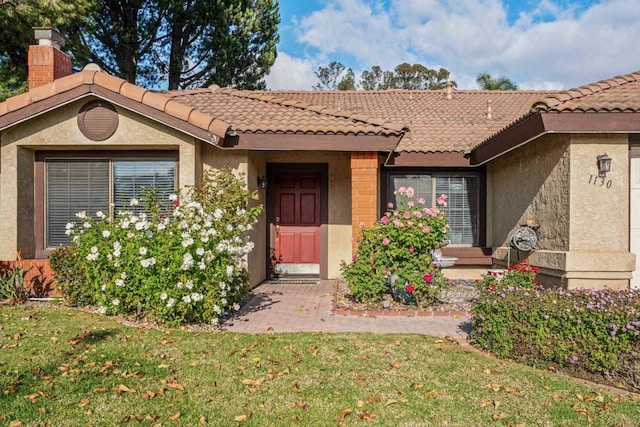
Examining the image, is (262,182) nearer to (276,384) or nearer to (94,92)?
(94,92)

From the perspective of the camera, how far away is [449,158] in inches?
403

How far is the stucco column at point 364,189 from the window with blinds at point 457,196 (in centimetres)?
220

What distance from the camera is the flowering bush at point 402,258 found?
23.4 ft

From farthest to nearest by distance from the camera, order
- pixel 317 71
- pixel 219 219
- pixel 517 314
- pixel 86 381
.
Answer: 1. pixel 317 71
2. pixel 219 219
3. pixel 517 314
4. pixel 86 381

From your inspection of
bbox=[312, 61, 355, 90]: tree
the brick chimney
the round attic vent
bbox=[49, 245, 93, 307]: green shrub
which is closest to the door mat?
bbox=[49, 245, 93, 307]: green shrub

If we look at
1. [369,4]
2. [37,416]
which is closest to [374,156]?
[37,416]

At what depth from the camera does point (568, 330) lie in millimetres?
4711

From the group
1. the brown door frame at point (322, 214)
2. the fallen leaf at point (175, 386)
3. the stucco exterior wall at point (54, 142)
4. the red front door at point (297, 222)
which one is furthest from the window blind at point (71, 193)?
the fallen leaf at point (175, 386)

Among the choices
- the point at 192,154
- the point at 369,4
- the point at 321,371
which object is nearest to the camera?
the point at 321,371

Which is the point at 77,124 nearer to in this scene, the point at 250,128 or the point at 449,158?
the point at 250,128

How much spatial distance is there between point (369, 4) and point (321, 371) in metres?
19.0

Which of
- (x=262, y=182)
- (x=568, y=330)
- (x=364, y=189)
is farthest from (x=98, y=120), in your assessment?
(x=568, y=330)

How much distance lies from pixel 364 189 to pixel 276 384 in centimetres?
499

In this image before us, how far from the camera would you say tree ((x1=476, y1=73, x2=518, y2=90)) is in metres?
20.0
